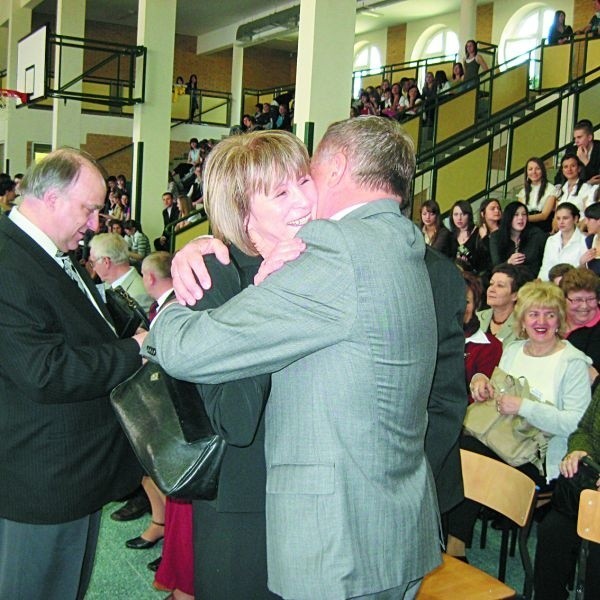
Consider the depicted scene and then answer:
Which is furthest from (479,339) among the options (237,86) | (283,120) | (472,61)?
(237,86)

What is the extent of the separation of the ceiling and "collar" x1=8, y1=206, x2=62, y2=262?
1469cm

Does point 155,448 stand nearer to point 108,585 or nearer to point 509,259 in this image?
point 108,585

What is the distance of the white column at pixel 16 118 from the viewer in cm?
1583

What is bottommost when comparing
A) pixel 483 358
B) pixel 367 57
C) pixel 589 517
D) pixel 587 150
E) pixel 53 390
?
pixel 589 517

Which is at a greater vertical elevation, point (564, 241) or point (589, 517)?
point (564, 241)

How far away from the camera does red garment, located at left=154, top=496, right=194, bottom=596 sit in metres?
2.97

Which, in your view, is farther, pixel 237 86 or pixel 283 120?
pixel 237 86

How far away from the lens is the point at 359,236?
124 cm

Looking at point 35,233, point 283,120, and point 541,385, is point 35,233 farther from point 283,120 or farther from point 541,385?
point 283,120

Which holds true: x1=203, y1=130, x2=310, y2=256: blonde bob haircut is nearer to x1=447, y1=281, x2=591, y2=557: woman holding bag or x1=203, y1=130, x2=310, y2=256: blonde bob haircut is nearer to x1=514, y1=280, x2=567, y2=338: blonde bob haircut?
x1=447, y1=281, x2=591, y2=557: woman holding bag

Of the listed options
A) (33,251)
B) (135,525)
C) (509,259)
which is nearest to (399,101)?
(509,259)

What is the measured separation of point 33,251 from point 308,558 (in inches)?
Answer: 46.2

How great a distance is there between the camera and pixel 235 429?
4.20ft

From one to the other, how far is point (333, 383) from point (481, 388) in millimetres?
2443
